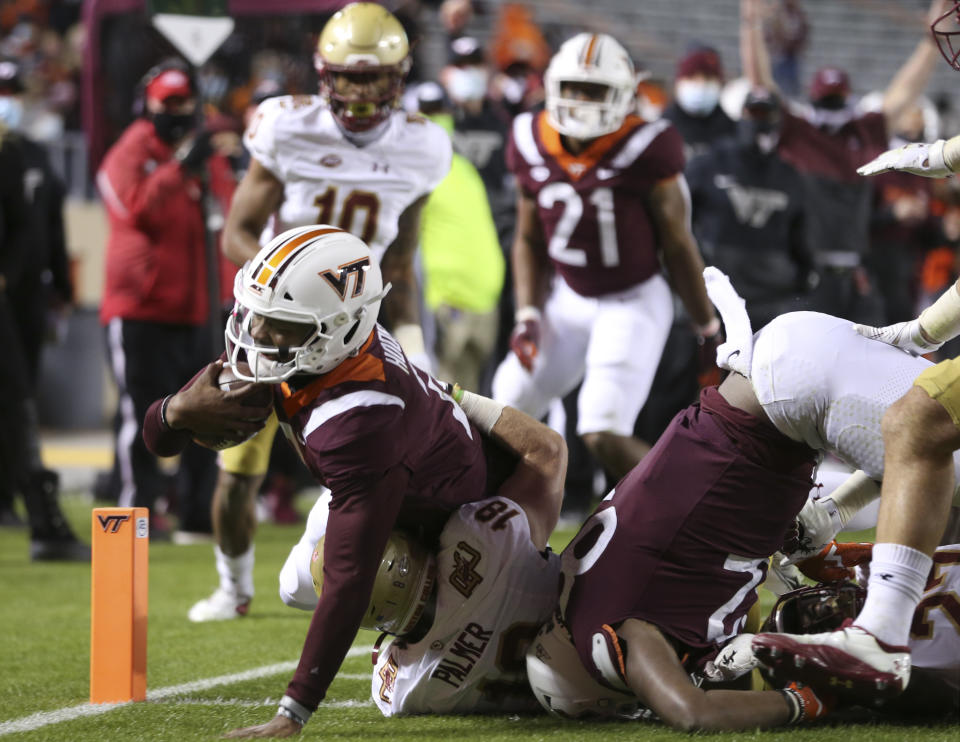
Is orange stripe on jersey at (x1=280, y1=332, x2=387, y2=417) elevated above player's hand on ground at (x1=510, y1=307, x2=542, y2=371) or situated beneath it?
elevated above

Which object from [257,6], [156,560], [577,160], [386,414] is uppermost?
[257,6]

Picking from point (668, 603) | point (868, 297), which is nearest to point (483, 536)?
point (668, 603)

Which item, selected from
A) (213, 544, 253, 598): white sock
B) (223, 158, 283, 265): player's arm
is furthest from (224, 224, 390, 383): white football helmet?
(213, 544, 253, 598): white sock

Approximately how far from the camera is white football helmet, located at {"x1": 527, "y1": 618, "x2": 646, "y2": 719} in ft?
10.6

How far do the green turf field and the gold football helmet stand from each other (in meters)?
1.64

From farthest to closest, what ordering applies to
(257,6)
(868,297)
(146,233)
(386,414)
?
1. (257,6)
2. (868,297)
3. (146,233)
4. (386,414)

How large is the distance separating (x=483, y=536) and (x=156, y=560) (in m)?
3.07

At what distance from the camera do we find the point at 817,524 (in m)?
3.38

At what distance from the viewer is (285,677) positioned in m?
3.80

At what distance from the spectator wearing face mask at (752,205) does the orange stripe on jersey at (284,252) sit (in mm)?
4421

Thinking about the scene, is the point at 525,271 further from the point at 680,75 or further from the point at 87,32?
the point at 87,32

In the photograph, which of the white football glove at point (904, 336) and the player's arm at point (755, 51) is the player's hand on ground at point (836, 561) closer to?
the white football glove at point (904, 336)

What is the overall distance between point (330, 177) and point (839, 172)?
4.26 metres

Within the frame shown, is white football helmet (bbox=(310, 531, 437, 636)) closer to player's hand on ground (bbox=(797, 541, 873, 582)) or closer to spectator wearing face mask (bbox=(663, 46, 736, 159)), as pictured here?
player's hand on ground (bbox=(797, 541, 873, 582))
